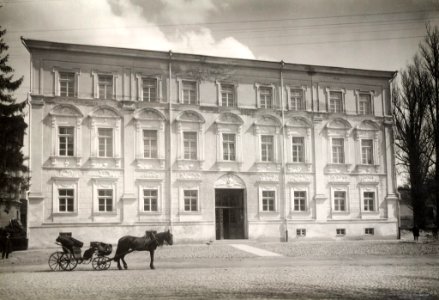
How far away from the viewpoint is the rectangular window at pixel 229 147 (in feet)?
104

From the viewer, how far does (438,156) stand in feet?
74.7

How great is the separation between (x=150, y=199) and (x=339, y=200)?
13138 mm

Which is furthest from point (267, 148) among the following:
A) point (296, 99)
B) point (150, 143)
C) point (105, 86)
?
point (105, 86)

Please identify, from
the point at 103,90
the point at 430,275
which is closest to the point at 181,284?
the point at 430,275

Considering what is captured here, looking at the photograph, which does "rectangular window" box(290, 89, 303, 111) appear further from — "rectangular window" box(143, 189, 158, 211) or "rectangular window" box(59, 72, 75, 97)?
"rectangular window" box(59, 72, 75, 97)

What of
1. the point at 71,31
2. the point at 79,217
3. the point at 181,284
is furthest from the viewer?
the point at 79,217

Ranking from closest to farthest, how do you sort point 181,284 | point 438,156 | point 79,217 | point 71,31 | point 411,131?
point 181,284 → point 71,31 → point 438,156 → point 79,217 → point 411,131

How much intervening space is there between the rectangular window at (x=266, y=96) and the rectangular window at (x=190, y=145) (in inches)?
206

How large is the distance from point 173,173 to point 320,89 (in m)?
11.9

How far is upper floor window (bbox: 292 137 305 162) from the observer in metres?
33.2

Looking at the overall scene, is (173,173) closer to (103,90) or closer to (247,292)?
(103,90)

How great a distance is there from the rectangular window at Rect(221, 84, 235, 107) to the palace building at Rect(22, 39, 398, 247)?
132 millimetres

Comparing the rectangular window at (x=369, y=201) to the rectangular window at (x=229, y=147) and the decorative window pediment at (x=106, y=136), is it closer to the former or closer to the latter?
the rectangular window at (x=229, y=147)

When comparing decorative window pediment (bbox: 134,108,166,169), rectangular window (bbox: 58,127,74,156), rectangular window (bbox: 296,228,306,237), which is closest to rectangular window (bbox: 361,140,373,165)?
rectangular window (bbox: 296,228,306,237)
